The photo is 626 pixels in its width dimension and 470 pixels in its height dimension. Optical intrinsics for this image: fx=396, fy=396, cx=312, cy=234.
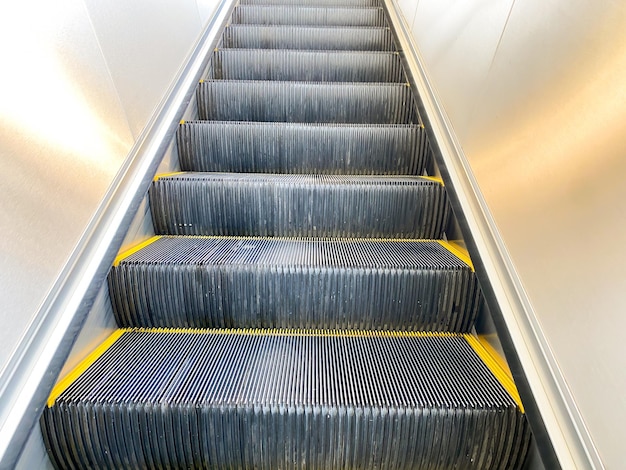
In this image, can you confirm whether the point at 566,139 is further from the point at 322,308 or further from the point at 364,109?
the point at 364,109

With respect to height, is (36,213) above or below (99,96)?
below

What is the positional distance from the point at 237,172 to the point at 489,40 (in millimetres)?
1023

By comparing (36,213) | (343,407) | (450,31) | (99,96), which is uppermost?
(450,31)

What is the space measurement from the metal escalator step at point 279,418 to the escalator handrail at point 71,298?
0.26ft

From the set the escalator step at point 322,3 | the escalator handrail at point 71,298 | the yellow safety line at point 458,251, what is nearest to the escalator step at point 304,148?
the escalator handrail at point 71,298

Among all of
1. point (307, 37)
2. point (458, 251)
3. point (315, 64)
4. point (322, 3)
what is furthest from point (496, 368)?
point (322, 3)

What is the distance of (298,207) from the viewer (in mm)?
1389

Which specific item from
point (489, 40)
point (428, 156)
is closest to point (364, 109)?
point (428, 156)

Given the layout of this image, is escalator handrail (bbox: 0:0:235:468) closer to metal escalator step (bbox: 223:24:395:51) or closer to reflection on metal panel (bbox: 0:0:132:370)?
reflection on metal panel (bbox: 0:0:132:370)

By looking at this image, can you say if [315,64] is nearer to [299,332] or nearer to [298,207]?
[298,207]

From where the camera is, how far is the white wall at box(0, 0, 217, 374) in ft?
2.60

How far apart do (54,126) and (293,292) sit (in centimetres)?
74

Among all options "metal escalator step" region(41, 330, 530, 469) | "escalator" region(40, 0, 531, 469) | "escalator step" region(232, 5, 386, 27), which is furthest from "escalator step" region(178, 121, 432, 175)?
"escalator step" region(232, 5, 386, 27)

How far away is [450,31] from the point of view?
1.53 metres
